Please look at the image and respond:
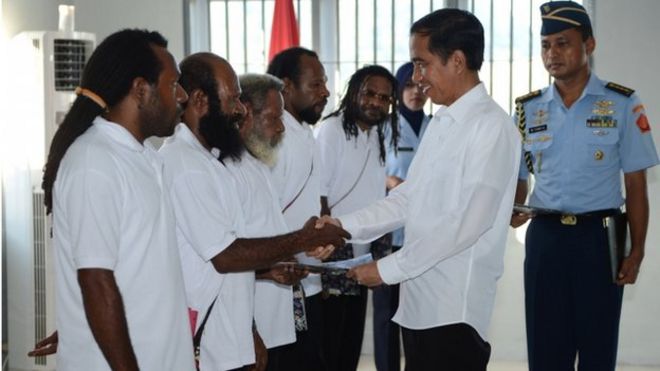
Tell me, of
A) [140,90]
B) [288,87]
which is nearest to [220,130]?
[140,90]

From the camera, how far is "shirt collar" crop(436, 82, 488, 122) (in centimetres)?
235

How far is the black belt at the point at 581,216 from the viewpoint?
3.30 m

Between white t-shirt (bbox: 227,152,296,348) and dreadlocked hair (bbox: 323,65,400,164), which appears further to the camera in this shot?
dreadlocked hair (bbox: 323,65,400,164)

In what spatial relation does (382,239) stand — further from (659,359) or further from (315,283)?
(659,359)

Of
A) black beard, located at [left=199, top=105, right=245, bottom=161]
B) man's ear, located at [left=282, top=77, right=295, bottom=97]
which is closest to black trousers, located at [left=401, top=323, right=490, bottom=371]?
black beard, located at [left=199, top=105, right=245, bottom=161]

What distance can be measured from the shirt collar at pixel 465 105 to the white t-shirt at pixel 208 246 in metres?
0.60

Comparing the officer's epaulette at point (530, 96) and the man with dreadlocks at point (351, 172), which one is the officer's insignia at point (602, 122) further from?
the man with dreadlocks at point (351, 172)

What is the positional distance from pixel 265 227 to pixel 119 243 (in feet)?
2.66

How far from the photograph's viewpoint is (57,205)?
6.01 feet

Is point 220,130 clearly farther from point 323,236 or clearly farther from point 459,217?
point 459,217

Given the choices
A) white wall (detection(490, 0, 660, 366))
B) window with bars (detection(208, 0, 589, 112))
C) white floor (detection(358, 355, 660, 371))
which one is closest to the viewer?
white wall (detection(490, 0, 660, 366))

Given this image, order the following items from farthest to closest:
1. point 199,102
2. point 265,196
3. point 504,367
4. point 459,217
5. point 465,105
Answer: point 504,367
point 265,196
point 199,102
point 465,105
point 459,217

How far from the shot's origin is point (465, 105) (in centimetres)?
236

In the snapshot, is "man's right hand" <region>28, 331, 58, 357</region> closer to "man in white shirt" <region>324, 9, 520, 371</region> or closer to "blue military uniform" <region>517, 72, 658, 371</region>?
"man in white shirt" <region>324, 9, 520, 371</region>
